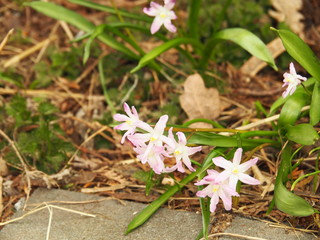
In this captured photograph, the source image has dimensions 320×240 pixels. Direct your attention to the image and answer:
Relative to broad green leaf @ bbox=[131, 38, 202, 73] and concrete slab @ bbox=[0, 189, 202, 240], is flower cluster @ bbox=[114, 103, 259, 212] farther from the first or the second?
broad green leaf @ bbox=[131, 38, 202, 73]

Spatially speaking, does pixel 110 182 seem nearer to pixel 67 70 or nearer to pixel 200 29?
pixel 67 70

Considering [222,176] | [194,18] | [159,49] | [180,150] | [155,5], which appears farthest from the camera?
[194,18]

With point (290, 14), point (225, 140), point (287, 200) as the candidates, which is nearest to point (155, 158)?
point (225, 140)

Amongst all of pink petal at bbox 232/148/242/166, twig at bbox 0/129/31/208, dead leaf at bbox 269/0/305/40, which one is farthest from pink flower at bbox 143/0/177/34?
dead leaf at bbox 269/0/305/40

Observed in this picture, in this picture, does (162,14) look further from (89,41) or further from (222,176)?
(222,176)

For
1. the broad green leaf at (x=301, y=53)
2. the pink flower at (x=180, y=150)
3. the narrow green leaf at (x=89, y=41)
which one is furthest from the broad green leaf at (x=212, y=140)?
the narrow green leaf at (x=89, y=41)

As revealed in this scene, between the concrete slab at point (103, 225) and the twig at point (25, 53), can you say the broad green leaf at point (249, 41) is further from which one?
the twig at point (25, 53)

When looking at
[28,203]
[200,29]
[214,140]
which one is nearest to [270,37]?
[200,29]
